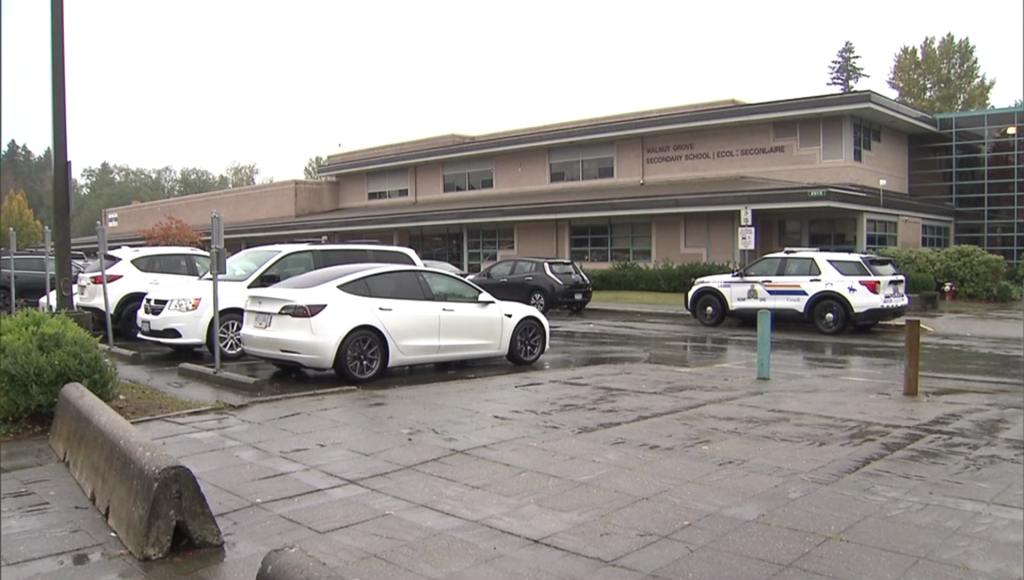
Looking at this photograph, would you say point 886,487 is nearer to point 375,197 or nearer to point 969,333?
point 969,333

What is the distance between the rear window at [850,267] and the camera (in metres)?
19.0

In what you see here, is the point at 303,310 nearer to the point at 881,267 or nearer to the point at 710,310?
the point at 710,310

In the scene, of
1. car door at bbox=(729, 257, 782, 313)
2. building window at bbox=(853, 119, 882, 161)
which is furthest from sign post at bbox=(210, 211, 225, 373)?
building window at bbox=(853, 119, 882, 161)

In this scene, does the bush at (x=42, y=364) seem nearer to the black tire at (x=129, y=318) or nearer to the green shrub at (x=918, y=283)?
the black tire at (x=129, y=318)

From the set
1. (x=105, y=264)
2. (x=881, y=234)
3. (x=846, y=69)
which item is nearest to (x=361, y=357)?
(x=105, y=264)

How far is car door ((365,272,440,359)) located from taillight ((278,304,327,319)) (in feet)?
2.32

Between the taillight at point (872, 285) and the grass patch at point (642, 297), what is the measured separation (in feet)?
31.7

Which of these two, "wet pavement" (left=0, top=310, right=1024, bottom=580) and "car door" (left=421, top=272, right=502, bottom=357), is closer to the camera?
"wet pavement" (left=0, top=310, right=1024, bottom=580)

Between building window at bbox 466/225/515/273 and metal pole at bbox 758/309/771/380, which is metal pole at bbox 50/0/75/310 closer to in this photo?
metal pole at bbox 758/309/771/380

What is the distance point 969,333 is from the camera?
1980 centimetres

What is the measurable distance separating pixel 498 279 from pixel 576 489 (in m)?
19.9

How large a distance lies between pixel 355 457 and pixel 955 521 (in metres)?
4.42

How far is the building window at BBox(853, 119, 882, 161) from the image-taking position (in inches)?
1271

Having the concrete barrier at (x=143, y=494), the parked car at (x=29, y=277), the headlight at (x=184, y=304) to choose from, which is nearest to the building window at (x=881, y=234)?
the headlight at (x=184, y=304)
